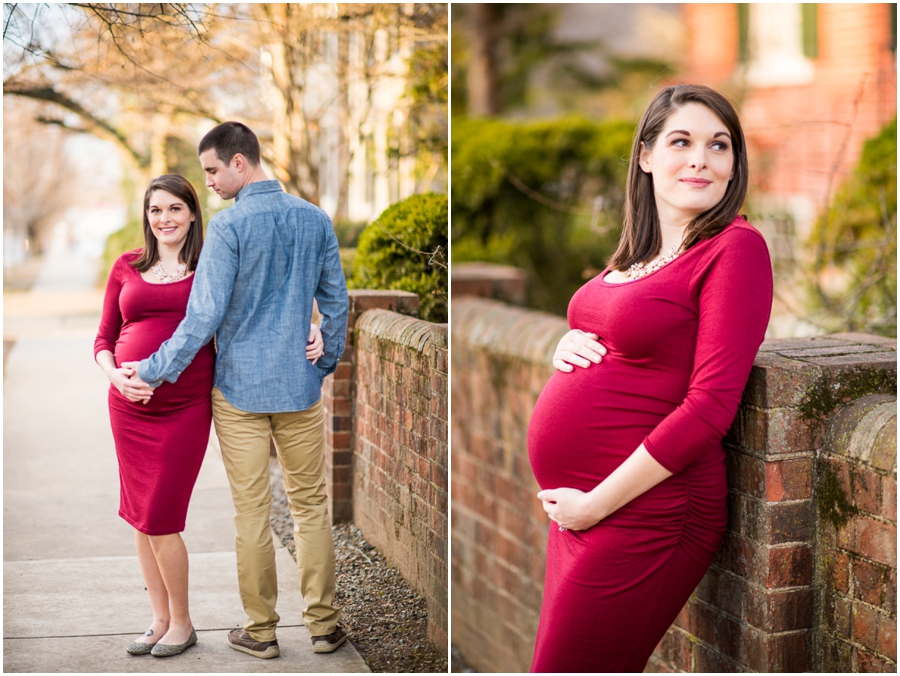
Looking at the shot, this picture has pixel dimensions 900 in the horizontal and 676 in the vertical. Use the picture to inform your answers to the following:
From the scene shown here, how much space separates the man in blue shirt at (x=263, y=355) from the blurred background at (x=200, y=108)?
145 mm

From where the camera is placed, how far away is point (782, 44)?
11.4 meters

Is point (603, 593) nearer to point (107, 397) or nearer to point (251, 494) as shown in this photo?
point (251, 494)

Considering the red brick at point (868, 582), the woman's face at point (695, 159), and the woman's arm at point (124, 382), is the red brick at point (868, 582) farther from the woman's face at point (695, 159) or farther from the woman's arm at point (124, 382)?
the woman's arm at point (124, 382)

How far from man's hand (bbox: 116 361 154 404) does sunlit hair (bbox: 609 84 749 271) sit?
1317mm

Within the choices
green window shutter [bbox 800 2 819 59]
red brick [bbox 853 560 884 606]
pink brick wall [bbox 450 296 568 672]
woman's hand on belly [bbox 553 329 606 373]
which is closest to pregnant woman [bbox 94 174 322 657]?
woman's hand on belly [bbox 553 329 606 373]

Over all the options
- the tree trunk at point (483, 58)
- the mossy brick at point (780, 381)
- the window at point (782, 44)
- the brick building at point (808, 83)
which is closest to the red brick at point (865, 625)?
the mossy brick at point (780, 381)

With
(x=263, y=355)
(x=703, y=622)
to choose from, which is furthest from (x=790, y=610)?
(x=263, y=355)

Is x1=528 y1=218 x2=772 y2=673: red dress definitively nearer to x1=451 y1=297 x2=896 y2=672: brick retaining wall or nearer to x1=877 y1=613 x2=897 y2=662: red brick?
x1=451 y1=297 x2=896 y2=672: brick retaining wall

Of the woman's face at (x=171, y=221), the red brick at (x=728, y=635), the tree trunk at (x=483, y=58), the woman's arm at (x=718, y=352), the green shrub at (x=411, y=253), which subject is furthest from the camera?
the tree trunk at (x=483, y=58)

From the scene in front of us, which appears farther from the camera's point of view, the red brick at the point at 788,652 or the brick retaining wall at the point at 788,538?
the red brick at the point at 788,652

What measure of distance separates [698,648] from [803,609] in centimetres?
39

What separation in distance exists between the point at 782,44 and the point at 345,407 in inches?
394

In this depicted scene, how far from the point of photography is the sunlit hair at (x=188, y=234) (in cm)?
277

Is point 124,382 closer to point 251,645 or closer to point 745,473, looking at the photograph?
point 251,645
